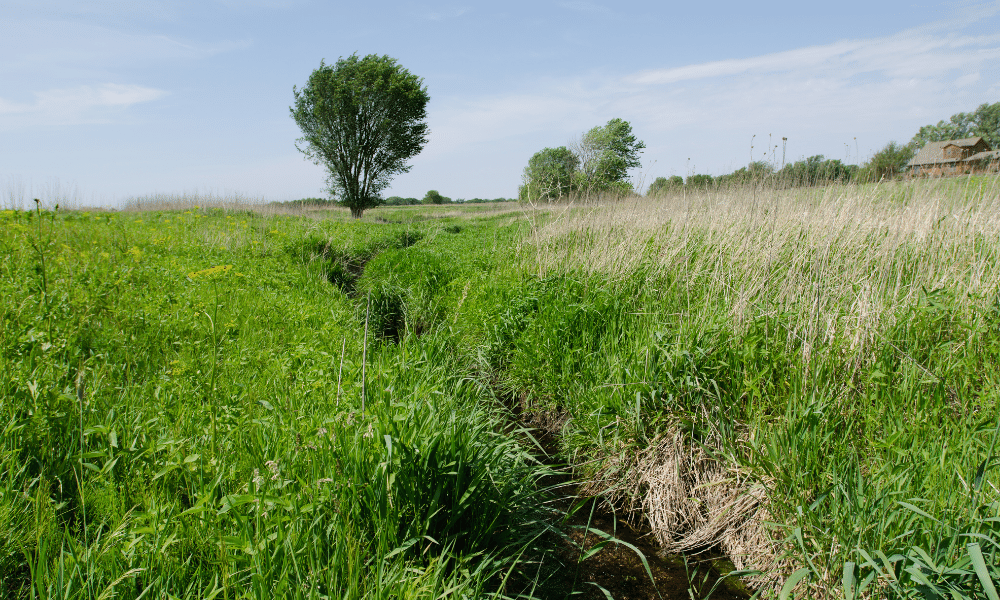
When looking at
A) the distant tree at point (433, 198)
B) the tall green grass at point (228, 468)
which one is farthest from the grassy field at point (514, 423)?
the distant tree at point (433, 198)

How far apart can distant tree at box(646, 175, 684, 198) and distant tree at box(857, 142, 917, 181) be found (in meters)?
2.68

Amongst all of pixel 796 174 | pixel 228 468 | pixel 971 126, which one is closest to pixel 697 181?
→ pixel 796 174

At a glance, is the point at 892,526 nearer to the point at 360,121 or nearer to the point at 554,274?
the point at 554,274

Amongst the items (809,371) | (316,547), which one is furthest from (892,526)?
(316,547)

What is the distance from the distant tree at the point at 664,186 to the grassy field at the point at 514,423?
297 cm

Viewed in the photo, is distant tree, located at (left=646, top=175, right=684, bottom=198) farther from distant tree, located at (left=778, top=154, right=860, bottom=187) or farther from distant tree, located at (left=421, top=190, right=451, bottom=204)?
distant tree, located at (left=421, top=190, right=451, bottom=204)

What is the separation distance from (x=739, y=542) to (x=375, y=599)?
2.13m

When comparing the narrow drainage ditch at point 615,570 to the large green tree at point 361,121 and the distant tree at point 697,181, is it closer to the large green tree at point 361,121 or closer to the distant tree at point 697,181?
the distant tree at point 697,181

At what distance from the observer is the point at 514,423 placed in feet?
11.5

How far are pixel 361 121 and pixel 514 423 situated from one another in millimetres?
28390

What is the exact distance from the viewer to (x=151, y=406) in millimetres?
2588

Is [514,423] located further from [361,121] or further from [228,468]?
[361,121]

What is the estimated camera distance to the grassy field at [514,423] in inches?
67.3

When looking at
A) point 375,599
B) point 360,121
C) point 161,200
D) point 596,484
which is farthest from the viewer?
point 360,121
